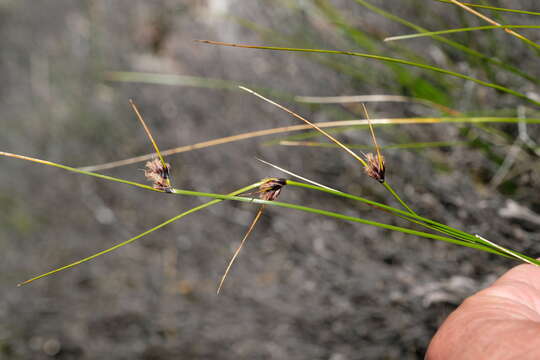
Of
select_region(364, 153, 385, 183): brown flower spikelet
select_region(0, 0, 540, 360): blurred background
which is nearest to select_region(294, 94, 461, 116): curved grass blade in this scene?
select_region(0, 0, 540, 360): blurred background

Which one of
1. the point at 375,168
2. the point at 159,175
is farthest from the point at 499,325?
the point at 159,175

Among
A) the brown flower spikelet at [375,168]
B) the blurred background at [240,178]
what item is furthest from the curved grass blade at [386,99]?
the brown flower spikelet at [375,168]

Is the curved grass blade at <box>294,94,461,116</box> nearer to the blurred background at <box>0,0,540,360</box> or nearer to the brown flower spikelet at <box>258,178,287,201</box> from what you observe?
the blurred background at <box>0,0,540,360</box>

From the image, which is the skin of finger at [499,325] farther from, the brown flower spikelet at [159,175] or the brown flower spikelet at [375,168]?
the brown flower spikelet at [159,175]

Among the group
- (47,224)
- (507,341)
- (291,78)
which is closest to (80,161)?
(47,224)

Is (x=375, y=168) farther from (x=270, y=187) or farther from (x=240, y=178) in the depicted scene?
(x=240, y=178)

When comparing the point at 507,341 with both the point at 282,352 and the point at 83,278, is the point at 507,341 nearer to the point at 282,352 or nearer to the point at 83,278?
the point at 282,352
